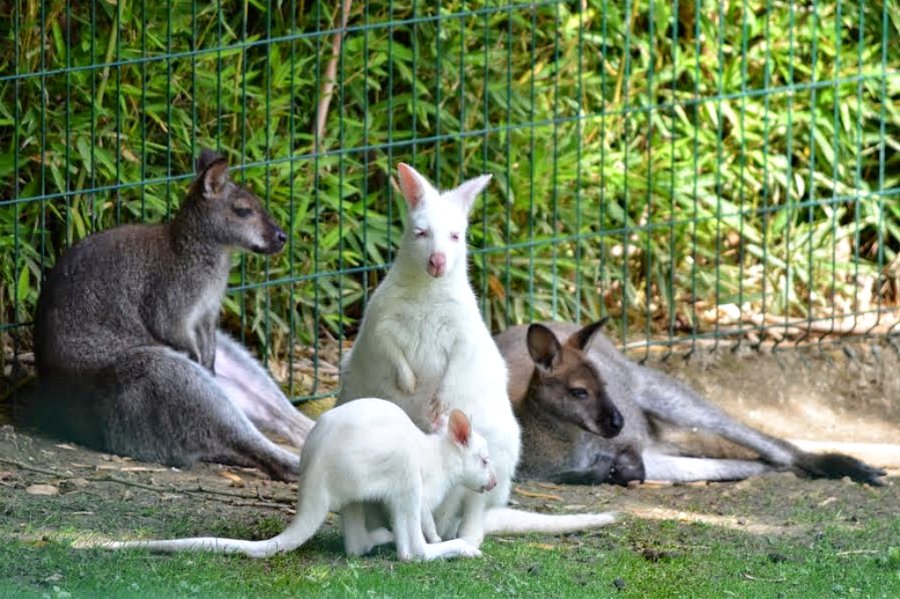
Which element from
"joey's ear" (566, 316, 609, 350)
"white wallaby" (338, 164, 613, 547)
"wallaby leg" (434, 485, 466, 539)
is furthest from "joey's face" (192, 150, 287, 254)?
"wallaby leg" (434, 485, 466, 539)

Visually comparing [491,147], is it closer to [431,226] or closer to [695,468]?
[695,468]

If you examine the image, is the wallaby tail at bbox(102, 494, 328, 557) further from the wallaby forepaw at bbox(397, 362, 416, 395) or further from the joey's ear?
the joey's ear

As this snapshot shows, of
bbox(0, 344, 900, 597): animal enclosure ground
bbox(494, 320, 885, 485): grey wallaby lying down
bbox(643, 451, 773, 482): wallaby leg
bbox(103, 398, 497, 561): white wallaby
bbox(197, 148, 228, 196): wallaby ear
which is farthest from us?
bbox(643, 451, 773, 482): wallaby leg

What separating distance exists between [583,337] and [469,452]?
224 cm

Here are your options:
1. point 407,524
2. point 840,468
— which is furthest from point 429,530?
point 840,468

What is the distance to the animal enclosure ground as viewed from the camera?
4.48 meters

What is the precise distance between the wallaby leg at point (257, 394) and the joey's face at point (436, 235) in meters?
1.91

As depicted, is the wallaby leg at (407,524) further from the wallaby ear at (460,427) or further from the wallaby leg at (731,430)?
the wallaby leg at (731,430)

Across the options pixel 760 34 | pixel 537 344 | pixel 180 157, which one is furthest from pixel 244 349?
pixel 760 34

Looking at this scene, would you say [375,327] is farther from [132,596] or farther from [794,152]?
[794,152]

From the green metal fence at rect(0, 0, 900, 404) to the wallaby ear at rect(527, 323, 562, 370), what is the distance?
0.92 m

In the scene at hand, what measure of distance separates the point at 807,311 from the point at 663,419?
203cm

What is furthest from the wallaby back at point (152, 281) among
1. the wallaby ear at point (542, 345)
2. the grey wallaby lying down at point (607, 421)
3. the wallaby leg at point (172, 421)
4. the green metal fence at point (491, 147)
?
the grey wallaby lying down at point (607, 421)

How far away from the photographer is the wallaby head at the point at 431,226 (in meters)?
5.37
